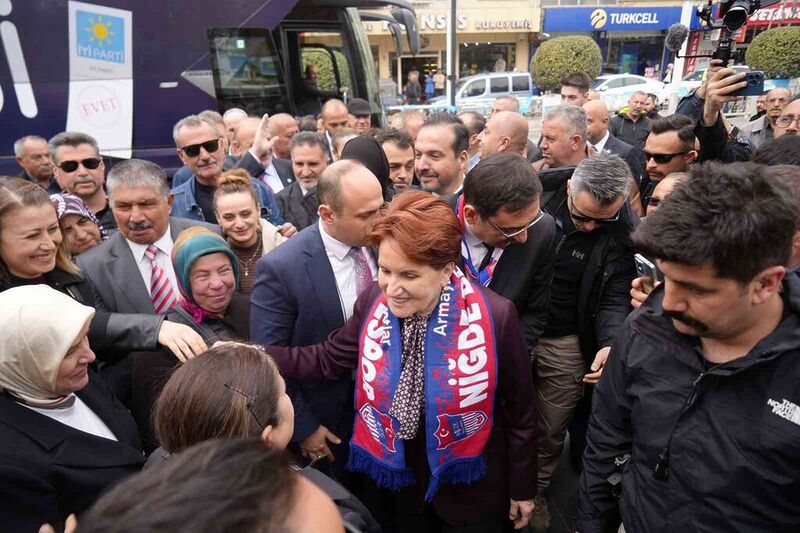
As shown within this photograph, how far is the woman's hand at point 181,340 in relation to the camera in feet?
6.65

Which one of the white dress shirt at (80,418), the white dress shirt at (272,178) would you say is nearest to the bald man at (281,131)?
the white dress shirt at (272,178)

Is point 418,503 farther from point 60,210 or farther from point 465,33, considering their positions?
point 465,33

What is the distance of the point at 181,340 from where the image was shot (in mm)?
2072

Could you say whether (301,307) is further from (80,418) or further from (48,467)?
(48,467)

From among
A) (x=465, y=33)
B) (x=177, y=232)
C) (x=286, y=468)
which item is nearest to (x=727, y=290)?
(x=286, y=468)

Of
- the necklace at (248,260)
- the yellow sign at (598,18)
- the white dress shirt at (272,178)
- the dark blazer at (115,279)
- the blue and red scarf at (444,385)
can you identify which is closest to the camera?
the blue and red scarf at (444,385)

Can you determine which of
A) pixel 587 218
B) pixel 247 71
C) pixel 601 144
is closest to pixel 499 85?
pixel 247 71

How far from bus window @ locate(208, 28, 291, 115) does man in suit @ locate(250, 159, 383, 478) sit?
17.1ft

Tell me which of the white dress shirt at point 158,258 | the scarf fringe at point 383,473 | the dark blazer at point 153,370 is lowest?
the scarf fringe at point 383,473

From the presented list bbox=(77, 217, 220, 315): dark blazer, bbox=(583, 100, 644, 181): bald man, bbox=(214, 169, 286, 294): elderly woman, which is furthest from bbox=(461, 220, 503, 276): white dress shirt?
bbox=(583, 100, 644, 181): bald man

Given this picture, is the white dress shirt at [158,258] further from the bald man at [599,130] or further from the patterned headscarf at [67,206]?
the bald man at [599,130]

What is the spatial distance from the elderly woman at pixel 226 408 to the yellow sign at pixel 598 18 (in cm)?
3103

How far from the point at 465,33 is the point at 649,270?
29698mm

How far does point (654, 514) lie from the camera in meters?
1.56
